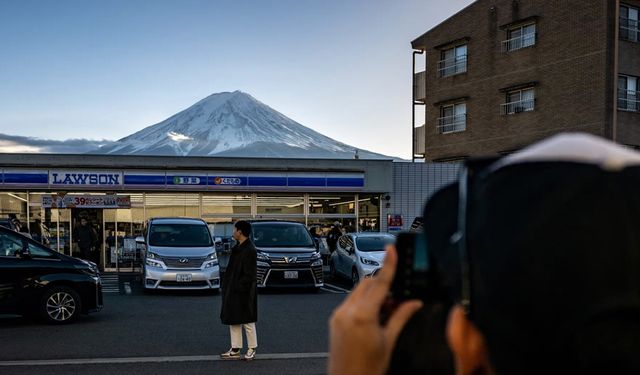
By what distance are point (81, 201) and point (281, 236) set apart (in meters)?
8.57

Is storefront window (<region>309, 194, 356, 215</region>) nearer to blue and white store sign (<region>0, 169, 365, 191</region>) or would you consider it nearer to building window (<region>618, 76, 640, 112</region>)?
blue and white store sign (<region>0, 169, 365, 191</region>)

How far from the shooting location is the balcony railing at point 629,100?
26.9 m

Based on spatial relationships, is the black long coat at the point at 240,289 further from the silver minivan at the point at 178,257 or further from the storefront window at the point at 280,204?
the storefront window at the point at 280,204

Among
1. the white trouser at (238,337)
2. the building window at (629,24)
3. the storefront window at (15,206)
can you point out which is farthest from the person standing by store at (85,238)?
the building window at (629,24)

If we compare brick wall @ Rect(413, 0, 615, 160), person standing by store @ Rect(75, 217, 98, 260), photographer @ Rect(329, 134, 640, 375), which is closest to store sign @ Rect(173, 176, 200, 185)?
person standing by store @ Rect(75, 217, 98, 260)

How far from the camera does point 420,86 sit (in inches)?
1296

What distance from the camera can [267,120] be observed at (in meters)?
70.5

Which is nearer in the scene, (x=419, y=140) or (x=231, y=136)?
(x=419, y=140)

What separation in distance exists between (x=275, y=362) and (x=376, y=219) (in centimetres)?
1761

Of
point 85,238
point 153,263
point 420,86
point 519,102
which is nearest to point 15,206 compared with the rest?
point 85,238

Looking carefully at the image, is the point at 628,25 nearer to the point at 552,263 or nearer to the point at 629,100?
the point at 629,100

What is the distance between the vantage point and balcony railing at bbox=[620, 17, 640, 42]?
2695 centimetres

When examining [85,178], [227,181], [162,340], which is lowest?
[162,340]

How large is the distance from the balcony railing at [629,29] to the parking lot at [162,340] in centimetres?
1977
